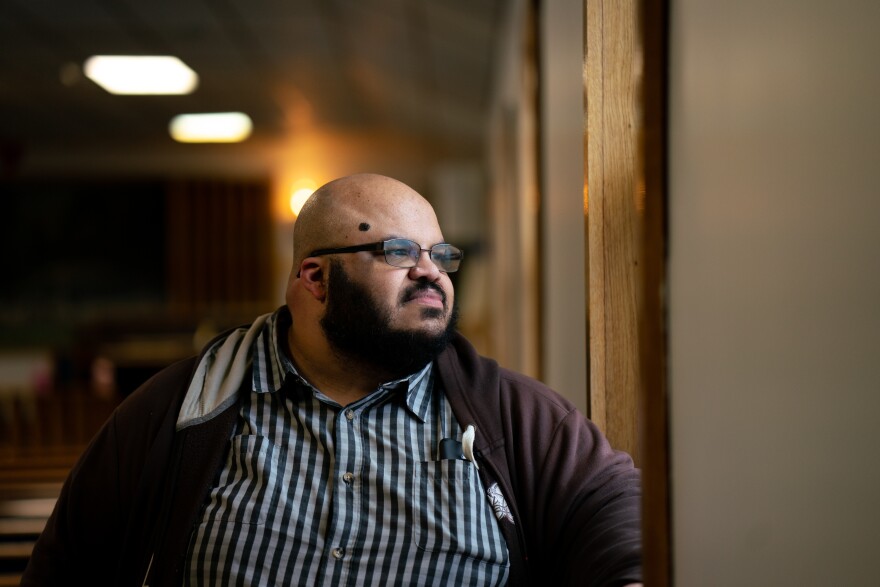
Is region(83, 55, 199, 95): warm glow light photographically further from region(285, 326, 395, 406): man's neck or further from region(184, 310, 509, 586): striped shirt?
region(184, 310, 509, 586): striped shirt

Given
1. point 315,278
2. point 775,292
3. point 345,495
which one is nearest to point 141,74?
point 315,278

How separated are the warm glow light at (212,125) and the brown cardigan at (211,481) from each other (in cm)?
637

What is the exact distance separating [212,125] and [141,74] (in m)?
1.82

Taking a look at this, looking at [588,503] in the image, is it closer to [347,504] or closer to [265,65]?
[347,504]

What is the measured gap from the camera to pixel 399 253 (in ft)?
5.45

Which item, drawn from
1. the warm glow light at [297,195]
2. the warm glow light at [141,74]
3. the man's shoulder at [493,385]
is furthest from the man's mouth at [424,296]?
the warm glow light at [297,195]

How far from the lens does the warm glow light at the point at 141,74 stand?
5672mm

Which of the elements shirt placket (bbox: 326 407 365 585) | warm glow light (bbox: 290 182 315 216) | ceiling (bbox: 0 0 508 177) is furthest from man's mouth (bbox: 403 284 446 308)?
warm glow light (bbox: 290 182 315 216)

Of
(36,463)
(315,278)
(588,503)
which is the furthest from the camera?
(36,463)

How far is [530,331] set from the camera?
131 inches

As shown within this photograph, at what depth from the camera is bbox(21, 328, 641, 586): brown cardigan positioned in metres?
1.51

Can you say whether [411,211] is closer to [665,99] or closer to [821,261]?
[665,99]

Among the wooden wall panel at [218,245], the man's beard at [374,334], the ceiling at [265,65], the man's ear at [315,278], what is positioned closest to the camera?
the man's beard at [374,334]

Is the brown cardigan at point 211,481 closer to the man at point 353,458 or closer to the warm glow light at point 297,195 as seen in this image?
the man at point 353,458
